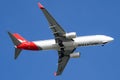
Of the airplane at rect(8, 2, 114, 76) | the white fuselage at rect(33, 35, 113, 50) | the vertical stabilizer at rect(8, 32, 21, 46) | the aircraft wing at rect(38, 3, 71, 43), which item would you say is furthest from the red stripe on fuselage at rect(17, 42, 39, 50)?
the aircraft wing at rect(38, 3, 71, 43)

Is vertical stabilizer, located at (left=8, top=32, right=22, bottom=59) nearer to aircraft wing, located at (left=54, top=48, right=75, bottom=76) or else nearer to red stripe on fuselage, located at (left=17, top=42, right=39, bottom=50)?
red stripe on fuselage, located at (left=17, top=42, right=39, bottom=50)

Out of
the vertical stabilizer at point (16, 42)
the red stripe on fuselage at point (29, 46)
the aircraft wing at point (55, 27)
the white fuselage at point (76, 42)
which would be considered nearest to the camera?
the aircraft wing at point (55, 27)

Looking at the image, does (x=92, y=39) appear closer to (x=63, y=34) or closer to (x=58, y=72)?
(x=63, y=34)

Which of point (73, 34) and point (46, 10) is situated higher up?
point (46, 10)

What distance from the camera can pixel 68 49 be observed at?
125 meters

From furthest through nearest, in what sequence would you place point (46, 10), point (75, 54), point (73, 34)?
point (75, 54)
point (73, 34)
point (46, 10)

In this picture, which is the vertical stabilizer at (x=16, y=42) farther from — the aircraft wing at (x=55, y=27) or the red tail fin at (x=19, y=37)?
the aircraft wing at (x=55, y=27)

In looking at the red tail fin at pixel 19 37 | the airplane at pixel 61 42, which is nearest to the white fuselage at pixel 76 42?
the airplane at pixel 61 42

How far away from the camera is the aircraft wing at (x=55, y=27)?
11191cm

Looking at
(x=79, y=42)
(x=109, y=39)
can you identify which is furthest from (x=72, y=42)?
(x=109, y=39)

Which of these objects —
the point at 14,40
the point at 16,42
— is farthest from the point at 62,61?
the point at 14,40

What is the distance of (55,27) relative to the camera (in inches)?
4604

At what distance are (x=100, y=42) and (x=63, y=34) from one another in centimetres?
984

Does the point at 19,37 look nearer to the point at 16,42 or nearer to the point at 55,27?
the point at 16,42
